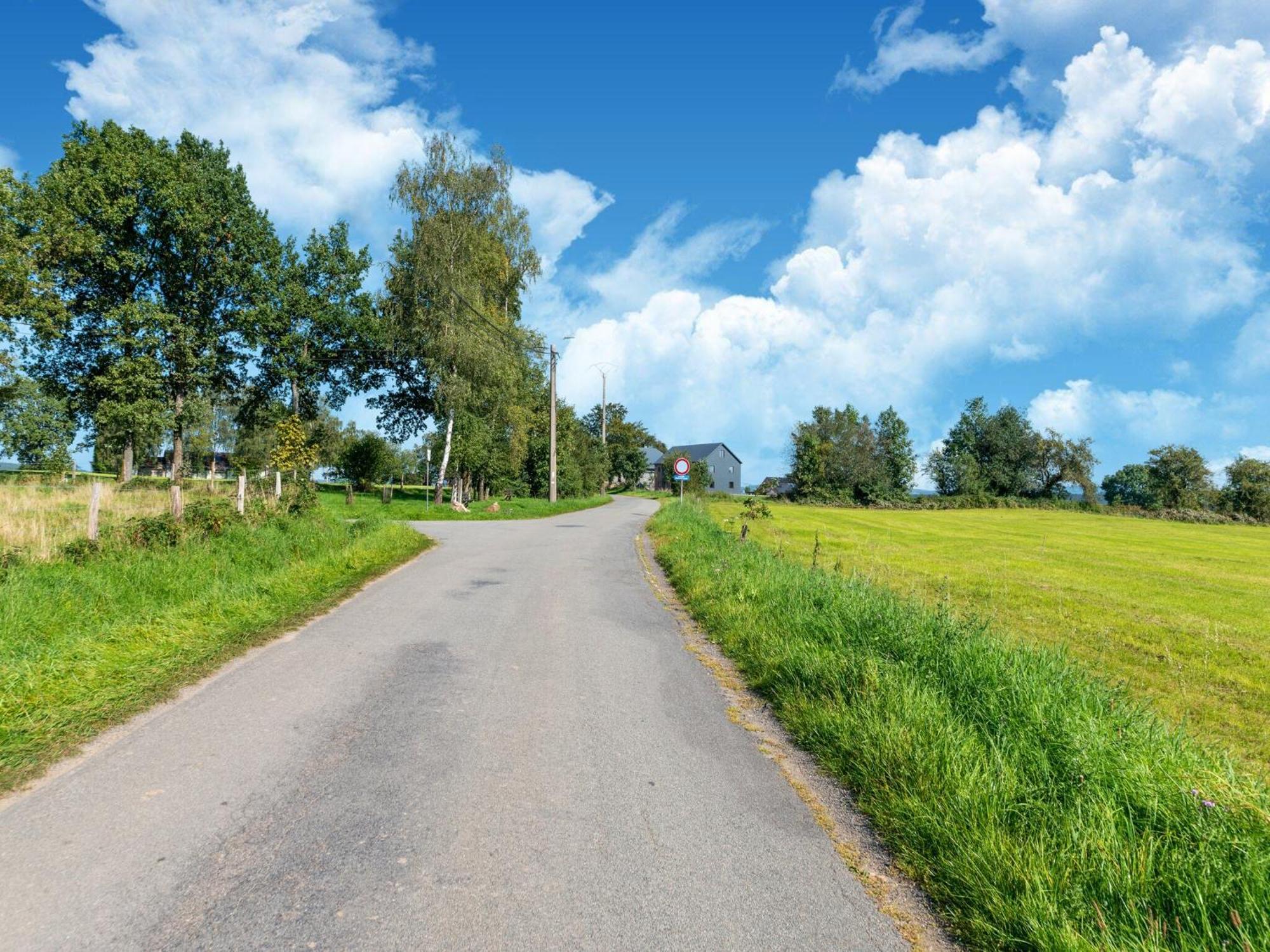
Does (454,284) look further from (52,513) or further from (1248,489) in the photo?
(1248,489)

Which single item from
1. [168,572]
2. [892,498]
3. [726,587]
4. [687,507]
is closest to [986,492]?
[892,498]

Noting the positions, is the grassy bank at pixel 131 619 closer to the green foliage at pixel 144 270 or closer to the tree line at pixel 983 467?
the green foliage at pixel 144 270

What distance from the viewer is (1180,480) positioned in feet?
216

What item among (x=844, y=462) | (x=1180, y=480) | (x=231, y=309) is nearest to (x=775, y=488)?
(x=844, y=462)

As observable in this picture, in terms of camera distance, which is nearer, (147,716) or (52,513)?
(147,716)

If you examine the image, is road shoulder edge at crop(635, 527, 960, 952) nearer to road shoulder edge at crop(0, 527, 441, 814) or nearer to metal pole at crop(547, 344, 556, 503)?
road shoulder edge at crop(0, 527, 441, 814)

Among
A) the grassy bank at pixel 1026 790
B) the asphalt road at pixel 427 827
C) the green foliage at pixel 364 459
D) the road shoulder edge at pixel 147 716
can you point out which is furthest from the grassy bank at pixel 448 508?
the grassy bank at pixel 1026 790

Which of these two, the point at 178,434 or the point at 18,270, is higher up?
the point at 18,270

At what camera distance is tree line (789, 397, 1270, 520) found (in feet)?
210

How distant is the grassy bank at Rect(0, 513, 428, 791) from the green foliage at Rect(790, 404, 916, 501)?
61775 millimetres

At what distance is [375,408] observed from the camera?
130ft

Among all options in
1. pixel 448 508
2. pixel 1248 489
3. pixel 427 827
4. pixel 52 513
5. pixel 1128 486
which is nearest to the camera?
pixel 427 827

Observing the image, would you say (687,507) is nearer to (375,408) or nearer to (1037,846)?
(1037,846)

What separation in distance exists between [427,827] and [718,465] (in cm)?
10164
